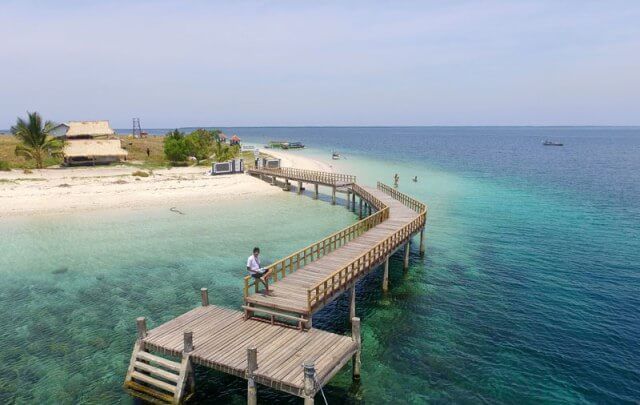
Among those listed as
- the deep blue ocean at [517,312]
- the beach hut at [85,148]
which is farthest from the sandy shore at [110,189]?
the deep blue ocean at [517,312]

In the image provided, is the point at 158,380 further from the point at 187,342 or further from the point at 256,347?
the point at 256,347

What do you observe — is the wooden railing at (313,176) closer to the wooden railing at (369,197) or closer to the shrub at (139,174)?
the wooden railing at (369,197)

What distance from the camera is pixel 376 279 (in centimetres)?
2427

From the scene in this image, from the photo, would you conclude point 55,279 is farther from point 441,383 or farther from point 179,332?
point 441,383

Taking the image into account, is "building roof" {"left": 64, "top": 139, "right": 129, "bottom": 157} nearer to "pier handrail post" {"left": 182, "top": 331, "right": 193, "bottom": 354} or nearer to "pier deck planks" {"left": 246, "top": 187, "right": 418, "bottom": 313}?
"pier deck planks" {"left": 246, "top": 187, "right": 418, "bottom": 313}

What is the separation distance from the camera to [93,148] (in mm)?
59500

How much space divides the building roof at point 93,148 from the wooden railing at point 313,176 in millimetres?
21329

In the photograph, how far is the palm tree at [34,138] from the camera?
53500mm

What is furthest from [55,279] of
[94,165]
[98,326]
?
[94,165]

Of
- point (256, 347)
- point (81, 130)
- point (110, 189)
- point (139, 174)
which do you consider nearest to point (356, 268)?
point (256, 347)

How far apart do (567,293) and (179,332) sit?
64.0 ft

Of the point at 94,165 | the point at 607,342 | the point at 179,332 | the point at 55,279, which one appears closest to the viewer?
the point at 179,332

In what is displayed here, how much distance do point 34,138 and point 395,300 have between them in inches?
2158

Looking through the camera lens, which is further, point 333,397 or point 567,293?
point 567,293
